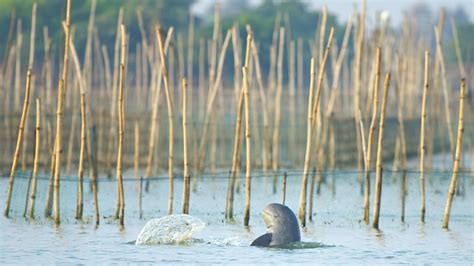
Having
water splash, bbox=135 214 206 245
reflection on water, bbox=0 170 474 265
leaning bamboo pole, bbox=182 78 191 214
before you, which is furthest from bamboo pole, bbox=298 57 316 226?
water splash, bbox=135 214 206 245

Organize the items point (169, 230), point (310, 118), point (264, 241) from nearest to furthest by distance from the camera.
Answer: point (264, 241), point (169, 230), point (310, 118)

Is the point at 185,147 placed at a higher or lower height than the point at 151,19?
lower

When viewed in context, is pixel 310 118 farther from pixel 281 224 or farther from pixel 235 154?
pixel 281 224


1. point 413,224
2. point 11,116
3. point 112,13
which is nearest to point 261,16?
point 112,13

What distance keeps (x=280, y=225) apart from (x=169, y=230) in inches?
46.4

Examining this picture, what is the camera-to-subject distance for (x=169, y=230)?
12.8 meters

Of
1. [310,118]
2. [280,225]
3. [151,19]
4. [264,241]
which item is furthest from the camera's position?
[151,19]

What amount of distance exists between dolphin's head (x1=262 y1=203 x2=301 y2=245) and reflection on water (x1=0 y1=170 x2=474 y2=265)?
105 millimetres

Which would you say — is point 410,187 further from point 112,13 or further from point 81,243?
point 112,13

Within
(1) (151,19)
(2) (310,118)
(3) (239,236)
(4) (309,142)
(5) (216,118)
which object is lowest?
(3) (239,236)

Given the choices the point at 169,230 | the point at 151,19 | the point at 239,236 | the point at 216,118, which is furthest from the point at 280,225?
the point at 151,19

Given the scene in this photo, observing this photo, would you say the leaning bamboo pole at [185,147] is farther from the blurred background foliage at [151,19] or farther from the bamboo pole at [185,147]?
the blurred background foliage at [151,19]

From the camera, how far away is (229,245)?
12648 mm

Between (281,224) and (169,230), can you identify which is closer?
(281,224)
